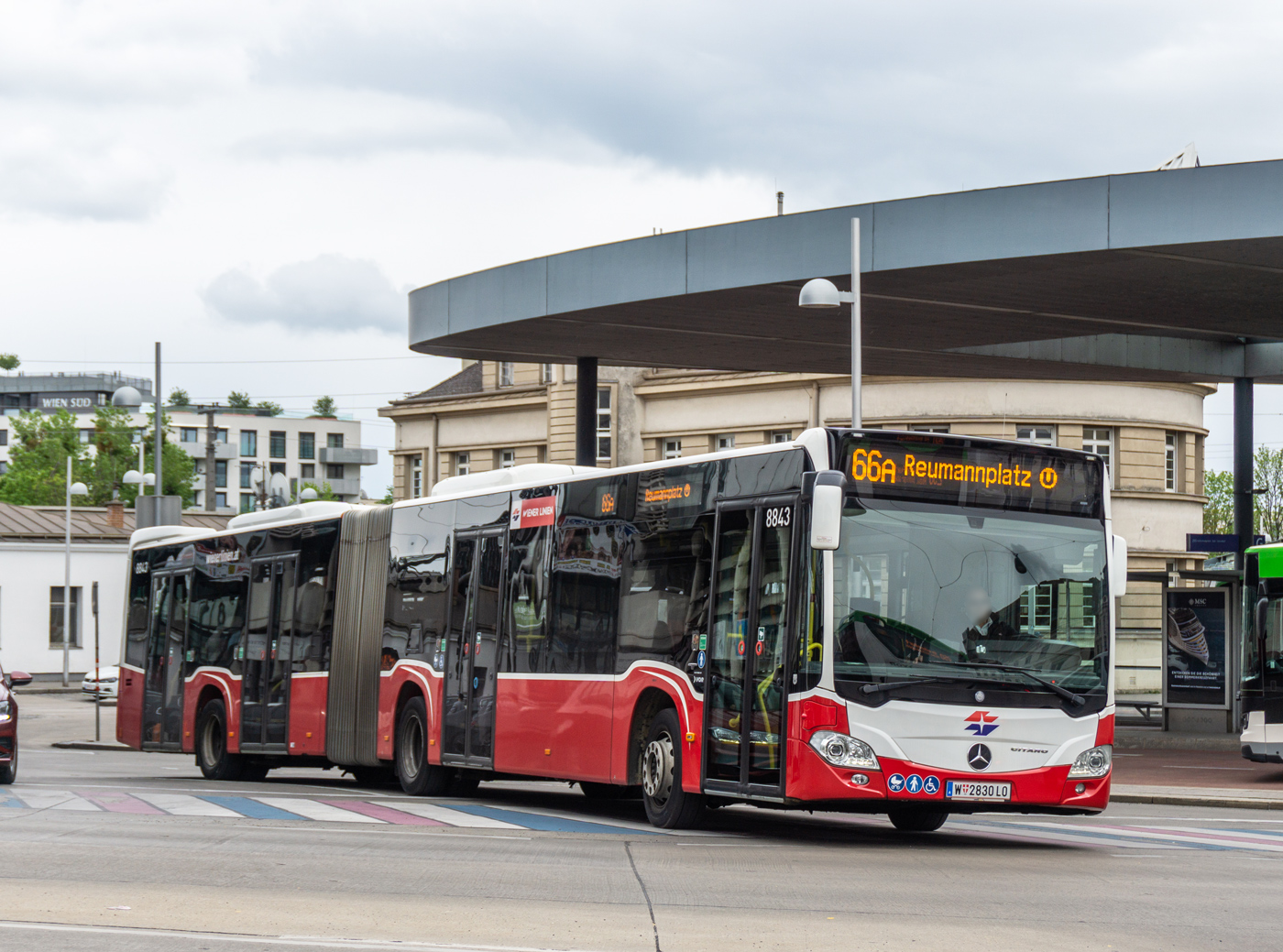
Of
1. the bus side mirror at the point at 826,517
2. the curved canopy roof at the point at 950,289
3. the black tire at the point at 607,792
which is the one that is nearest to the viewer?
the bus side mirror at the point at 826,517

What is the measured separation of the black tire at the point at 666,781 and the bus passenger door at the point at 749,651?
1.62 feet

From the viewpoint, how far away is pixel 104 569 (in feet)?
203

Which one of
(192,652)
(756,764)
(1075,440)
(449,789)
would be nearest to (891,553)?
(756,764)

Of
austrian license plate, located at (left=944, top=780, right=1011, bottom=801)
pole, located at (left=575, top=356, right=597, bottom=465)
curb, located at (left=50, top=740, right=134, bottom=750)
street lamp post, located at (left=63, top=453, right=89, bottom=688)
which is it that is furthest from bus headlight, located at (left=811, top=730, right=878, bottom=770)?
street lamp post, located at (left=63, top=453, right=89, bottom=688)

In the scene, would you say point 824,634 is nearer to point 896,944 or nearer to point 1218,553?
point 896,944

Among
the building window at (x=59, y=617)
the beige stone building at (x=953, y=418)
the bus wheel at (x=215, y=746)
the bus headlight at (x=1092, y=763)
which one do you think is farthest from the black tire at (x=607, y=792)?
the building window at (x=59, y=617)

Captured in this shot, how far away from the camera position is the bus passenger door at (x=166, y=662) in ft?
76.3

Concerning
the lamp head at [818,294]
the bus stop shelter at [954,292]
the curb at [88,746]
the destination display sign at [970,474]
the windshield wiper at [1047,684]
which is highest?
the bus stop shelter at [954,292]

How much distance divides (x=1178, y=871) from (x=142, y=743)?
1619 centimetres

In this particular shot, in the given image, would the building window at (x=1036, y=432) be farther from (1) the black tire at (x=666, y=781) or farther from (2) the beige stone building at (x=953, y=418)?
(1) the black tire at (x=666, y=781)

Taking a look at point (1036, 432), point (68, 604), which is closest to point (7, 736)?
point (1036, 432)

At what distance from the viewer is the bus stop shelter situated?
20.9 m

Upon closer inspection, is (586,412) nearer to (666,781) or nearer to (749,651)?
(666,781)

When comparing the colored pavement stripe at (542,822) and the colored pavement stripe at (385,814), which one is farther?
the colored pavement stripe at (385,814)
